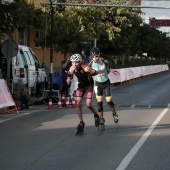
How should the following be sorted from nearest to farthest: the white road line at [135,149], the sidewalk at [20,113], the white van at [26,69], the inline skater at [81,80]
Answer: the white road line at [135,149] → the inline skater at [81,80] → the sidewalk at [20,113] → the white van at [26,69]

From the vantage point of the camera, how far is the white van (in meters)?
17.4

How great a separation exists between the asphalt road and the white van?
377 cm

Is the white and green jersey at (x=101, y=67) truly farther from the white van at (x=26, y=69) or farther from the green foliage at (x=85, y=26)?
the green foliage at (x=85, y=26)

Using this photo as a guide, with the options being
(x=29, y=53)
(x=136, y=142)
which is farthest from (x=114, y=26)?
(x=136, y=142)

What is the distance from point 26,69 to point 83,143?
945 cm

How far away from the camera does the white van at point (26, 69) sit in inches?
684

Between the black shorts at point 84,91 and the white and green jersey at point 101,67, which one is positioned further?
the white and green jersey at point 101,67

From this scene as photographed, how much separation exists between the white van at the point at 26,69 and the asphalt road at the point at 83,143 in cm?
377

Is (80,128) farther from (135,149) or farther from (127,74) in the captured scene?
(127,74)

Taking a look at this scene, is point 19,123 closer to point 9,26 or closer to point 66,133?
point 66,133

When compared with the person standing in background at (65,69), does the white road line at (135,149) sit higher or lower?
lower

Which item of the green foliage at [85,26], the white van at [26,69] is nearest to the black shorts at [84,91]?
the white van at [26,69]

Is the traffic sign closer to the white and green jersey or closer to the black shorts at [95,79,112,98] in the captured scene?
the white and green jersey

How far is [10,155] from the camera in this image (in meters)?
7.78
